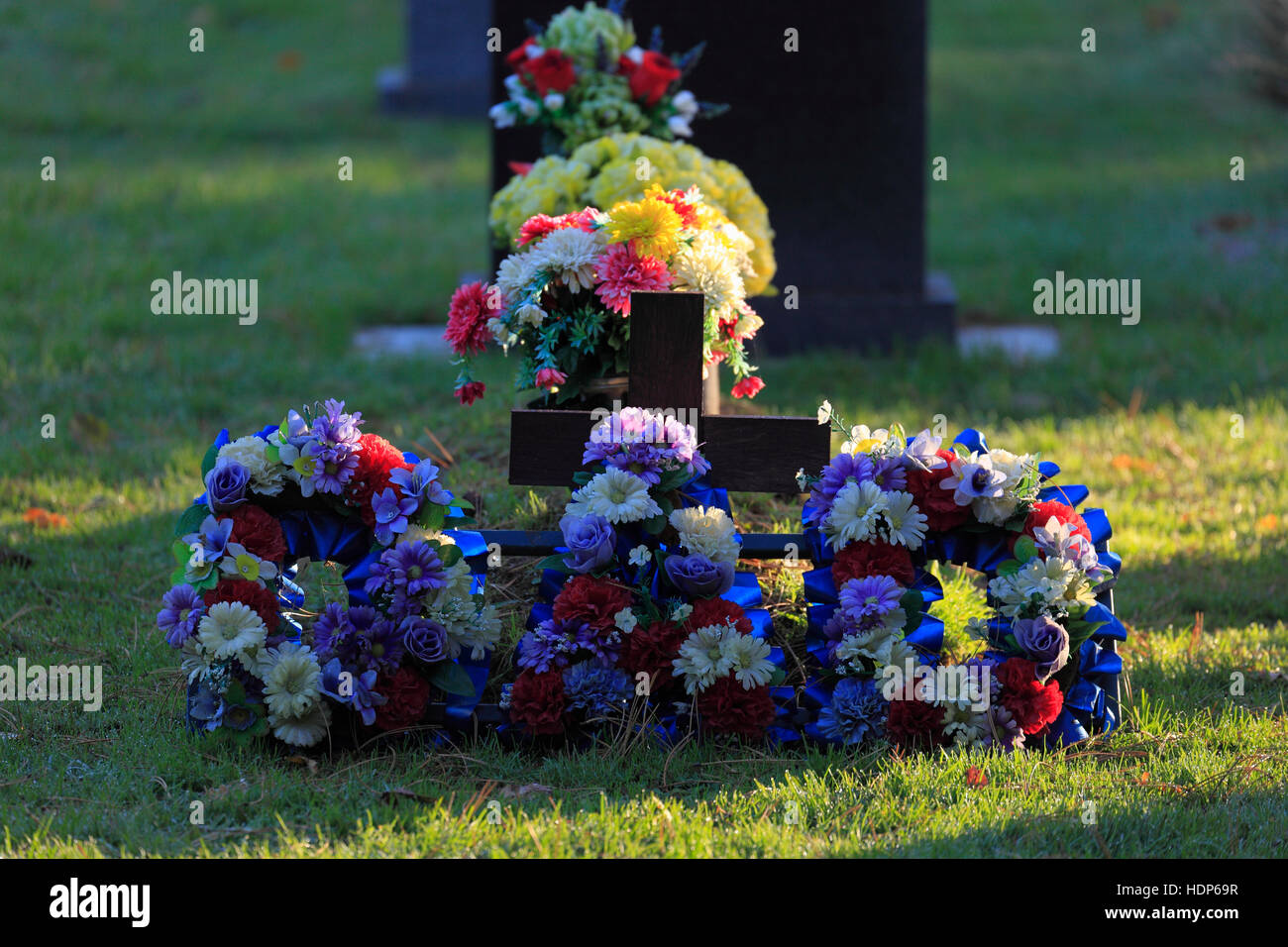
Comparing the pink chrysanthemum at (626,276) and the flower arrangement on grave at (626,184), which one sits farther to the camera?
the flower arrangement on grave at (626,184)

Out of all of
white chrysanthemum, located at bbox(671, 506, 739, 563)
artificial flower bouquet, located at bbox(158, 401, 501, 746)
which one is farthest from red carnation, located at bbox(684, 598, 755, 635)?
artificial flower bouquet, located at bbox(158, 401, 501, 746)

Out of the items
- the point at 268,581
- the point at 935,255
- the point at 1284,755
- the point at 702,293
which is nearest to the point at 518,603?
the point at 268,581

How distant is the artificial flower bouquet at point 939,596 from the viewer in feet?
11.6

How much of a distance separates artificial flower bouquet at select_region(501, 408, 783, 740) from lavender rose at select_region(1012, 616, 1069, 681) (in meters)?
0.64

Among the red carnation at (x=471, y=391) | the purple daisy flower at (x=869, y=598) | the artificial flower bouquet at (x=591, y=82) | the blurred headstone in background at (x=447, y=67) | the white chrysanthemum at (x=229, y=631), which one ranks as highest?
the blurred headstone in background at (x=447, y=67)

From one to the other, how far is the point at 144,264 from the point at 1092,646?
694 centimetres

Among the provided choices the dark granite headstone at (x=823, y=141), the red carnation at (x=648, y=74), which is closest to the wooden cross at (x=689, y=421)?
the red carnation at (x=648, y=74)

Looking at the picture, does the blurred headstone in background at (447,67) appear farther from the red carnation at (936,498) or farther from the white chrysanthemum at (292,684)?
the white chrysanthemum at (292,684)

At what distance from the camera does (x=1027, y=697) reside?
3.54m

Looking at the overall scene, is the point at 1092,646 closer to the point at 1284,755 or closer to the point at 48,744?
the point at 1284,755

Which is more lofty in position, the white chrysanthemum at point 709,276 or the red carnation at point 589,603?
the white chrysanthemum at point 709,276

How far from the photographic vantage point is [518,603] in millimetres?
4148

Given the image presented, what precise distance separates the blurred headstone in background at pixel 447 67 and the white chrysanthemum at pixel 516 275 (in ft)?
33.3

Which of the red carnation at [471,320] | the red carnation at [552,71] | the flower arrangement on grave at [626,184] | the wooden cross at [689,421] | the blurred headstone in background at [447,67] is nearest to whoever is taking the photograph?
the wooden cross at [689,421]
